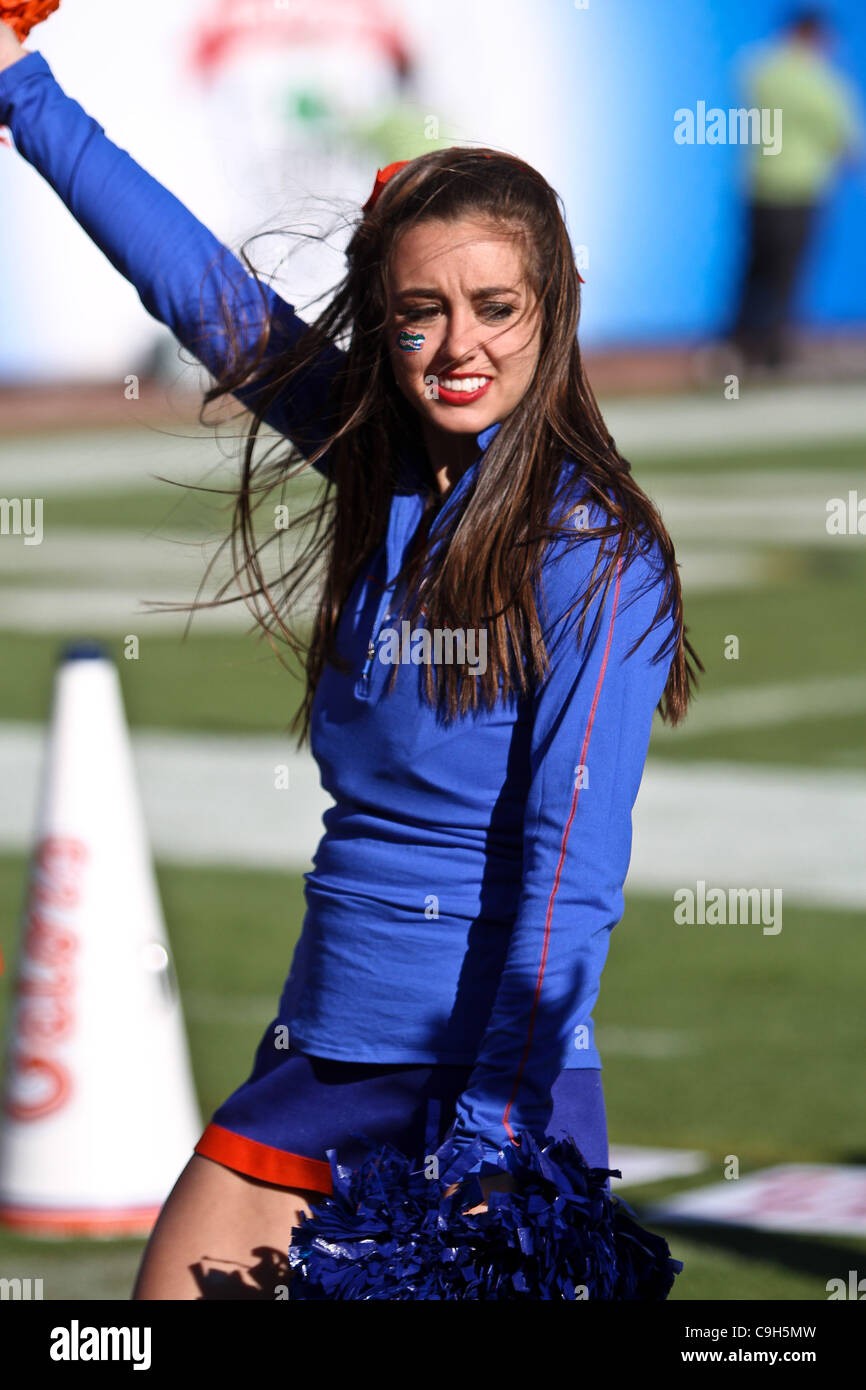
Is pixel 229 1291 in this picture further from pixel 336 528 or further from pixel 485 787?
pixel 336 528

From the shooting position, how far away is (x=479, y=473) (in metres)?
2.79

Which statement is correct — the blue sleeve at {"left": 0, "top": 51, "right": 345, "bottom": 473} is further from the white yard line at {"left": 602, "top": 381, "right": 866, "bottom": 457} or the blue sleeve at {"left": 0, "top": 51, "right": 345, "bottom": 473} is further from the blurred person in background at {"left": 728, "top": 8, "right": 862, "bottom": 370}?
the blurred person in background at {"left": 728, "top": 8, "right": 862, "bottom": 370}

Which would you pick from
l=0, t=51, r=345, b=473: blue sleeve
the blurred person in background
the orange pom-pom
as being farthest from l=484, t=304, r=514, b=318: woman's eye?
the blurred person in background

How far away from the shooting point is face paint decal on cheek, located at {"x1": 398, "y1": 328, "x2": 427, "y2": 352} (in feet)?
9.28

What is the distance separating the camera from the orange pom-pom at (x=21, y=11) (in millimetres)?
3172

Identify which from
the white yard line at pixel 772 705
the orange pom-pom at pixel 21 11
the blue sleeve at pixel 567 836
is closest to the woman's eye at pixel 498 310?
the blue sleeve at pixel 567 836

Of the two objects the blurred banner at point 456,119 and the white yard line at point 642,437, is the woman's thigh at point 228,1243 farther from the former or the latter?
the blurred banner at point 456,119

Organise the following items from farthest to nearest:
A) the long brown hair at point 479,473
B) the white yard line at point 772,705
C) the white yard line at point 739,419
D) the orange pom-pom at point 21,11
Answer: the white yard line at point 739,419
the white yard line at point 772,705
the orange pom-pom at point 21,11
the long brown hair at point 479,473

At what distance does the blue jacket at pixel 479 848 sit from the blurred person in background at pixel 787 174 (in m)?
23.0

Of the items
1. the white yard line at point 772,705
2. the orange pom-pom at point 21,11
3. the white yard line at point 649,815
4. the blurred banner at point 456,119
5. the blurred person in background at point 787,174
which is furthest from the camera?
the blurred person in background at point 787,174
